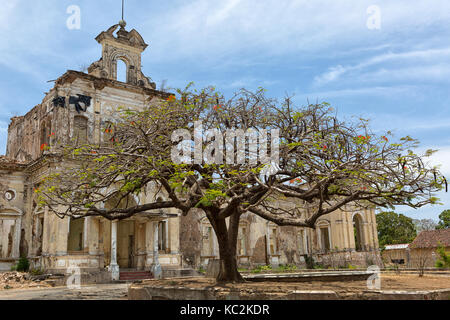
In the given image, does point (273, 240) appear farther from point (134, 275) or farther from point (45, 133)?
point (45, 133)

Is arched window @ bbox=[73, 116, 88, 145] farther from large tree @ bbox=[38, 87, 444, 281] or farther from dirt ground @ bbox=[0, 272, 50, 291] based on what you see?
large tree @ bbox=[38, 87, 444, 281]

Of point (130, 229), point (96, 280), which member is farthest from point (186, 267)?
point (96, 280)

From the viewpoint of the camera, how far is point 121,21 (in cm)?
2536

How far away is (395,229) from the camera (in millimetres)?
48500

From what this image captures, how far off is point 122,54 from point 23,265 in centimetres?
1306

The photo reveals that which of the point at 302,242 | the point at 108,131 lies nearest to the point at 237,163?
the point at 108,131

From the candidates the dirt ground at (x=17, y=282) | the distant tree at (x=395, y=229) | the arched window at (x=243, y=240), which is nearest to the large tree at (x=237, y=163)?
the dirt ground at (x=17, y=282)

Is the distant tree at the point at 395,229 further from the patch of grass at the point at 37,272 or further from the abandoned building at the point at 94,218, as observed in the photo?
the patch of grass at the point at 37,272

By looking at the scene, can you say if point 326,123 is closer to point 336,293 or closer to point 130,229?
point 336,293

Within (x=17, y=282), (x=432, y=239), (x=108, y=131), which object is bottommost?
(x=17, y=282)

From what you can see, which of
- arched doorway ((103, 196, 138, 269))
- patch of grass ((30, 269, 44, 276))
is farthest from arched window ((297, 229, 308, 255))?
patch of grass ((30, 269, 44, 276))

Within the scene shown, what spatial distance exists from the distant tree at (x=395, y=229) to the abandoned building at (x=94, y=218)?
2055 centimetres

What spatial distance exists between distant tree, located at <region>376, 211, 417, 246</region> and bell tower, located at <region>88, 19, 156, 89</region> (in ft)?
115

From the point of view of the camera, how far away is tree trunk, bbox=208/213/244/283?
421 inches
